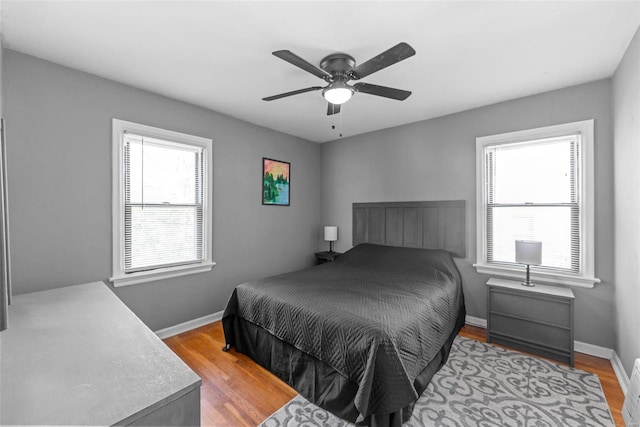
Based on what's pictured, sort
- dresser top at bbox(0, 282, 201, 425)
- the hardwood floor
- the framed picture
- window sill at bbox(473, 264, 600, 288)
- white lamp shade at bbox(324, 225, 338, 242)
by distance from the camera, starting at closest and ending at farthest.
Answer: dresser top at bbox(0, 282, 201, 425) → the hardwood floor → window sill at bbox(473, 264, 600, 288) → the framed picture → white lamp shade at bbox(324, 225, 338, 242)

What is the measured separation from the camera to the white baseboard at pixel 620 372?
203 centimetres

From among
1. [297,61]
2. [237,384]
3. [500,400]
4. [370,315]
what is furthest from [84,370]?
[500,400]

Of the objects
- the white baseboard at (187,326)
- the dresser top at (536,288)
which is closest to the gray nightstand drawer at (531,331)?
the dresser top at (536,288)

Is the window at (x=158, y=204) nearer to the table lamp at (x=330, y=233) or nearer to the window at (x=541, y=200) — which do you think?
the table lamp at (x=330, y=233)

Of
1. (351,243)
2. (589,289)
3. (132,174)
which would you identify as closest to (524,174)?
(589,289)

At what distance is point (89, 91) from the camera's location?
243 cm

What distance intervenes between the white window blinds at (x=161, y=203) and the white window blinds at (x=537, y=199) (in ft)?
11.2

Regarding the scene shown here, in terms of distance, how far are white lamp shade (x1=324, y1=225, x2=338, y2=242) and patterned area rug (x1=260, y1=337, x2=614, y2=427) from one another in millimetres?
2427

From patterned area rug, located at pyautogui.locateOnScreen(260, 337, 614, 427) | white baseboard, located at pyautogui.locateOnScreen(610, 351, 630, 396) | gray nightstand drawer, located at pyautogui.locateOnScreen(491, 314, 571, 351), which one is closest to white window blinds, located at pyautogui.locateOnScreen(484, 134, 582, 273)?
gray nightstand drawer, located at pyautogui.locateOnScreen(491, 314, 571, 351)

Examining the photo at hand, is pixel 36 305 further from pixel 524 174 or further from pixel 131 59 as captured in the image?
pixel 524 174

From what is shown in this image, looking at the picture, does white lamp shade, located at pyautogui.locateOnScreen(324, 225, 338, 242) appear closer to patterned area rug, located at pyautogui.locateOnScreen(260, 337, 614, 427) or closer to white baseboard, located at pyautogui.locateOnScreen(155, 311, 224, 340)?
white baseboard, located at pyautogui.locateOnScreen(155, 311, 224, 340)

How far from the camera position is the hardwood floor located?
6.00 ft

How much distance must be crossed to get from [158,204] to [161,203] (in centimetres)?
3

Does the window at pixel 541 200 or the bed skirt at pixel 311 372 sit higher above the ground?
the window at pixel 541 200
